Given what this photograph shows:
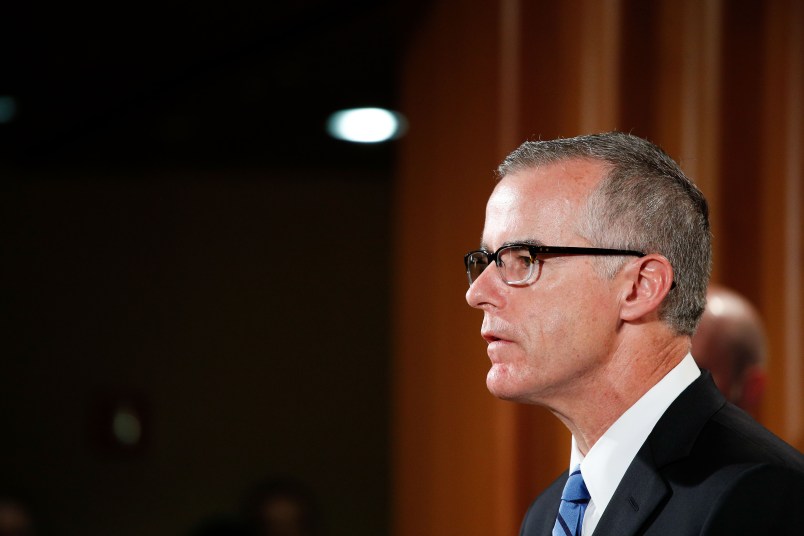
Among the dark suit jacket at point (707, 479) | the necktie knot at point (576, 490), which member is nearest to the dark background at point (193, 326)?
the necktie knot at point (576, 490)

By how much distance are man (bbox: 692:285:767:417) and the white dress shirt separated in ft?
3.10

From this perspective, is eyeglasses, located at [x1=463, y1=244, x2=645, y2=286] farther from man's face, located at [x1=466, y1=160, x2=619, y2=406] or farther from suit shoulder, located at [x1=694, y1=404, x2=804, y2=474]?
suit shoulder, located at [x1=694, y1=404, x2=804, y2=474]

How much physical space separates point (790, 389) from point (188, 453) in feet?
17.6

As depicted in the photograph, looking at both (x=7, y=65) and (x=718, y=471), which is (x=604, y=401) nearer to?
(x=718, y=471)

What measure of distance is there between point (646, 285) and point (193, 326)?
657 centimetres

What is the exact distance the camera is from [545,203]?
1.39m

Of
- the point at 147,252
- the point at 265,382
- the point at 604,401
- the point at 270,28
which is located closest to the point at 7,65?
the point at 270,28

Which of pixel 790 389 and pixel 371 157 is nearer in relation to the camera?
pixel 790 389

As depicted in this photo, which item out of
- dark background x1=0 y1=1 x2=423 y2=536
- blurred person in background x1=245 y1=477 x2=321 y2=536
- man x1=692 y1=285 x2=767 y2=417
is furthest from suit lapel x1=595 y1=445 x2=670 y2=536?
dark background x1=0 y1=1 x2=423 y2=536

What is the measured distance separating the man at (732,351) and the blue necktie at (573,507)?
959 mm

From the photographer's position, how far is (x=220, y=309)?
7688mm

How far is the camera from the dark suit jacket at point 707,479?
112cm

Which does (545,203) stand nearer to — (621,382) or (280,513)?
(621,382)

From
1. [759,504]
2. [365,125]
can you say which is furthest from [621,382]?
[365,125]
